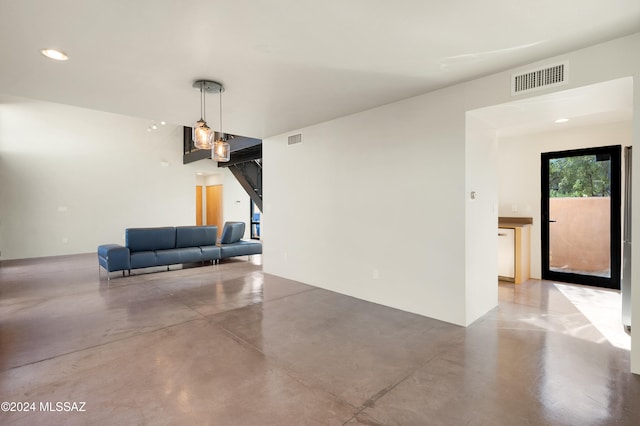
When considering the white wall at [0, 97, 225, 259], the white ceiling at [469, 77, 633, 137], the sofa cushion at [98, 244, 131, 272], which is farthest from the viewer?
the white wall at [0, 97, 225, 259]

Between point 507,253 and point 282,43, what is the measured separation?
476 cm

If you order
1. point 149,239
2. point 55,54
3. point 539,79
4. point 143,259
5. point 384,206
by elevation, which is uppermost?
point 55,54

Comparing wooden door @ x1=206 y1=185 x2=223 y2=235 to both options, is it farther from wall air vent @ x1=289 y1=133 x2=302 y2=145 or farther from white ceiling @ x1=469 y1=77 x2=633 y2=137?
white ceiling @ x1=469 y1=77 x2=633 y2=137

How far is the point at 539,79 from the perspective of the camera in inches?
104

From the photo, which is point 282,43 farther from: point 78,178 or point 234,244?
point 78,178

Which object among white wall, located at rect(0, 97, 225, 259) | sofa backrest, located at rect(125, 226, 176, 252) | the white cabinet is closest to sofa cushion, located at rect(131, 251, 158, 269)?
sofa backrest, located at rect(125, 226, 176, 252)

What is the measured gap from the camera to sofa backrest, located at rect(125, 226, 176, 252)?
5.75 metres

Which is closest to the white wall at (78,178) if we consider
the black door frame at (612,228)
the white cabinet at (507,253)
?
the white cabinet at (507,253)

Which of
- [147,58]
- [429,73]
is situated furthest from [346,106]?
[147,58]

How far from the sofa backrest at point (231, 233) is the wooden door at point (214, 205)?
4986mm

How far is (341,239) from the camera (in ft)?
14.5

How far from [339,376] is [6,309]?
174 inches

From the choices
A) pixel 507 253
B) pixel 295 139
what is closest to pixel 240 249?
pixel 295 139

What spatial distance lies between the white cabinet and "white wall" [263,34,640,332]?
155 cm
